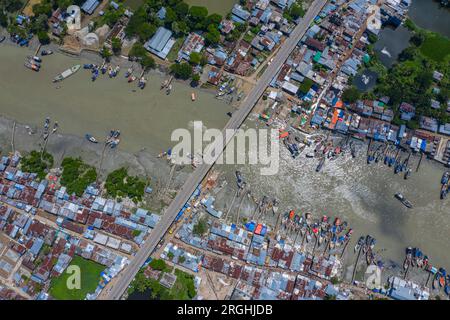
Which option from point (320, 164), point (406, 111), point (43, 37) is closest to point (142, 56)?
point (43, 37)

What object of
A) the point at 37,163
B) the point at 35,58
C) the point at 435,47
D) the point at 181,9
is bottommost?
the point at 37,163

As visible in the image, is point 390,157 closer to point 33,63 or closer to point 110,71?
point 110,71

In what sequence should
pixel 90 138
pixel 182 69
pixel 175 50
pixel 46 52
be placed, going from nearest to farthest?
pixel 90 138 → pixel 182 69 → pixel 46 52 → pixel 175 50

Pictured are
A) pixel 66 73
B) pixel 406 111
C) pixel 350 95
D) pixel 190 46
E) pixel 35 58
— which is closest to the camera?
pixel 350 95

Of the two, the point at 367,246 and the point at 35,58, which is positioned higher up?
the point at 367,246

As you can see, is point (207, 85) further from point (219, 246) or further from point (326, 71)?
point (219, 246)
